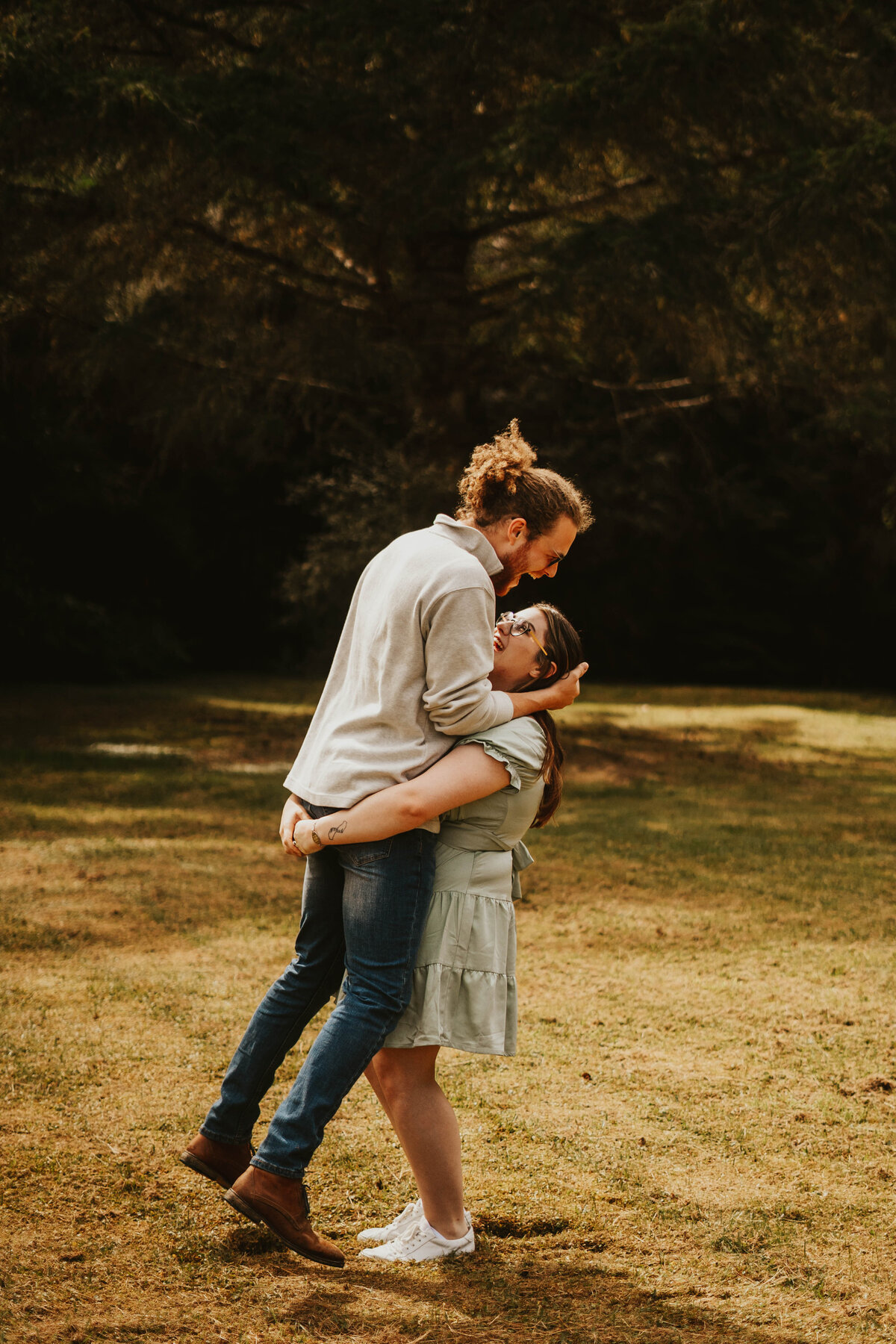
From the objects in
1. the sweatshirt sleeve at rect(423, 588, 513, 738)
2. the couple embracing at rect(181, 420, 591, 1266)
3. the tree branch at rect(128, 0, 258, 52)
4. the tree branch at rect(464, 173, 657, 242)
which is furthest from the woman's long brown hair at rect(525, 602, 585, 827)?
the tree branch at rect(128, 0, 258, 52)

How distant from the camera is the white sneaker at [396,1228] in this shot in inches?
103

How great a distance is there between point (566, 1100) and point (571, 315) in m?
7.27

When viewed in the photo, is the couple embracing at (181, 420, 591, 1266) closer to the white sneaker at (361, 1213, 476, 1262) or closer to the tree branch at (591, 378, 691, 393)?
the white sneaker at (361, 1213, 476, 1262)

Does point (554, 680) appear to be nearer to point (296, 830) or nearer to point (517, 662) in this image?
point (517, 662)

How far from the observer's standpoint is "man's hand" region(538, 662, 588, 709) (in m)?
2.53

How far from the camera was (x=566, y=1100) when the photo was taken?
11.4 feet

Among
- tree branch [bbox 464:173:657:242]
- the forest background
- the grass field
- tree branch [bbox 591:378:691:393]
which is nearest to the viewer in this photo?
the grass field

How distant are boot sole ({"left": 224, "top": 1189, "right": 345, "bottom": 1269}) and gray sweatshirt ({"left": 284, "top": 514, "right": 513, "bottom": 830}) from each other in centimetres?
82

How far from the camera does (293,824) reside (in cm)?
253

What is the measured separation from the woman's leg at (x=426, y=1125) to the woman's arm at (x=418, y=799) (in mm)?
518

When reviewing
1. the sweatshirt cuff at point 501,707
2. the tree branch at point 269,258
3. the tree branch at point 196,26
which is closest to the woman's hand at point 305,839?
the sweatshirt cuff at point 501,707

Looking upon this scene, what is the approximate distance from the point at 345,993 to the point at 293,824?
1.26 ft

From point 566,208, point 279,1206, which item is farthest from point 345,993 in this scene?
point 566,208

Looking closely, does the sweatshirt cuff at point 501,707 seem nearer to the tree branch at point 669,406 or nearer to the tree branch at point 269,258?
the tree branch at point 269,258
